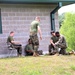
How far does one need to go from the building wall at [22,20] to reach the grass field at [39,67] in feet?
12.5

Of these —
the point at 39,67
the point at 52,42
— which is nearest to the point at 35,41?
the point at 52,42

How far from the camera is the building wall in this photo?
17.2 metres

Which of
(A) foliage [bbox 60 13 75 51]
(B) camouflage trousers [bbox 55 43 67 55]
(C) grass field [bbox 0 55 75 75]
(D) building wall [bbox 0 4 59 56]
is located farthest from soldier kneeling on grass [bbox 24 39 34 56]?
(A) foliage [bbox 60 13 75 51]

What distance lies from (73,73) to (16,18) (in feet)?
20.9

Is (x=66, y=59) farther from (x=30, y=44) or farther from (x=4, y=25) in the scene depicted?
(x=4, y=25)

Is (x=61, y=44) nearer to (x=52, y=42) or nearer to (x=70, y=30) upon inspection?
(x=52, y=42)

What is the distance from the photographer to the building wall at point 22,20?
17.2 m

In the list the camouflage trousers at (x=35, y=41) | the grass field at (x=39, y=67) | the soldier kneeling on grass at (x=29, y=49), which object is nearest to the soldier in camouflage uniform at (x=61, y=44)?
the camouflage trousers at (x=35, y=41)

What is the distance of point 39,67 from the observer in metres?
12.5

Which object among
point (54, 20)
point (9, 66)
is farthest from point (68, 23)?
point (9, 66)

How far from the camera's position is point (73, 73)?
12.0 m

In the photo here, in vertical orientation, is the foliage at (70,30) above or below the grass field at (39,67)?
above

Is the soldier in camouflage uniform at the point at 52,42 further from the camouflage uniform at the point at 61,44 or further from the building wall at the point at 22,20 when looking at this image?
the building wall at the point at 22,20

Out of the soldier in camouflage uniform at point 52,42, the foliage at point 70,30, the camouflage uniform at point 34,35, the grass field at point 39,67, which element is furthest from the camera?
the foliage at point 70,30
